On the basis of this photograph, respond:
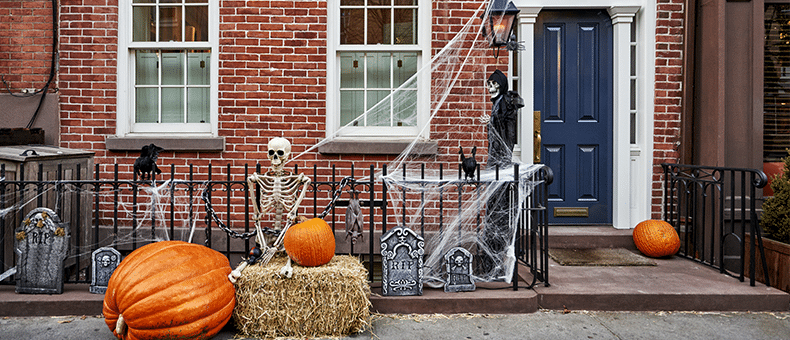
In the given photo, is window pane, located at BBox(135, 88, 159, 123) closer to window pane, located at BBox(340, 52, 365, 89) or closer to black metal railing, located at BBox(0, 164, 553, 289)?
black metal railing, located at BBox(0, 164, 553, 289)

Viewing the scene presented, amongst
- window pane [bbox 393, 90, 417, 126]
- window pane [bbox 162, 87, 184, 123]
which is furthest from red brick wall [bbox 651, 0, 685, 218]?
window pane [bbox 162, 87, 184, 123]

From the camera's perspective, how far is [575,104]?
18.6 ft

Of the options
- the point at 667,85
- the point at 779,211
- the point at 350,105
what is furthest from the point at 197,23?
the point at 779,211

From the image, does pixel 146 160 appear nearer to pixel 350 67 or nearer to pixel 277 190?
pixel 277 190

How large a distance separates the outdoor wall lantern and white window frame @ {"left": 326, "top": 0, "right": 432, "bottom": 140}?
32.7 inches

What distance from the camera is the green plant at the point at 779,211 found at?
4246mm

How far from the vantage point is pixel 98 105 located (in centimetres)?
546

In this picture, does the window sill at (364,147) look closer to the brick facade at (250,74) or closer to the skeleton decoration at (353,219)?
the brick facade at (250,74)

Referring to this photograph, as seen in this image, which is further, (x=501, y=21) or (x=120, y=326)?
(x=501, y=21)

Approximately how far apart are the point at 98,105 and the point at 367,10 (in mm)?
3132

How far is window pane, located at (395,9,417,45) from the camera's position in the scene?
5602mm

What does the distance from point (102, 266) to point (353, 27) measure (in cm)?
344

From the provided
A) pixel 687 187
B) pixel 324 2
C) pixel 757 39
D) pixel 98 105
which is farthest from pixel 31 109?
pixel 757 39

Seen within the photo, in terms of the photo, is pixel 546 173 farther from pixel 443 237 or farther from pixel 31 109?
pixel 31 109
